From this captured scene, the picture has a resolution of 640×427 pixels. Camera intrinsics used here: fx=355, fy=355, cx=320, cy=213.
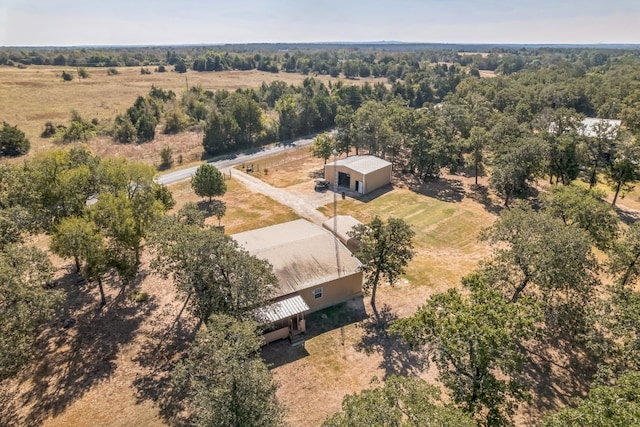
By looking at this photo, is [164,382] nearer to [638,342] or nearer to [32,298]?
[32,298]

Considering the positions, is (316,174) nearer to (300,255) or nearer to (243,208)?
(243,208)

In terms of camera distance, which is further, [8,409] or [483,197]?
[483,197]

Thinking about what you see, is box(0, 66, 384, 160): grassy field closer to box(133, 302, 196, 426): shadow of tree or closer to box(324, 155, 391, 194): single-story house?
box(324, 155, 391, 194): single-story house

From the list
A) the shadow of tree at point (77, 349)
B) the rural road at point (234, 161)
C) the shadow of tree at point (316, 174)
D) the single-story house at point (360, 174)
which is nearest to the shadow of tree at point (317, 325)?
the shadow of tree at point (77, 349)

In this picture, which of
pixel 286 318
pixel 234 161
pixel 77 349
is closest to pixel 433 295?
pixel 286 318

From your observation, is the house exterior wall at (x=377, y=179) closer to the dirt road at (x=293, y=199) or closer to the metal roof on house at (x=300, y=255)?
the dirt road at (x=293, y=199)

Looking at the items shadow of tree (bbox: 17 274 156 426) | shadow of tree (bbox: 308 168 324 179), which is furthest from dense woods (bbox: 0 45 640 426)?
shadow of tree (bbox: 308 168 324 179)
